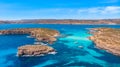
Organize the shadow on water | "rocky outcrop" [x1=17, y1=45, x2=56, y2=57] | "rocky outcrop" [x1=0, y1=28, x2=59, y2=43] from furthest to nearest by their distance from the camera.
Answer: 1. "rocky outcrop" [x1=0, y1=28, x2=59, y2=43]
2. "rocky outcrop" [x1=17, y1=45, x2=56, y2=57]
3. the shadow on water

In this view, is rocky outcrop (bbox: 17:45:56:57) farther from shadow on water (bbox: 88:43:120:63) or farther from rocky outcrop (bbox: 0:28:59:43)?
rocky outcrop (bbox: 0:28:59:43)

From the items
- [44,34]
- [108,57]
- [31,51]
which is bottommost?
[108,57]

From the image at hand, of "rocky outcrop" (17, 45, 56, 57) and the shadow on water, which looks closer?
the shadow on water

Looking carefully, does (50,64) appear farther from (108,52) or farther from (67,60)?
(108,52)

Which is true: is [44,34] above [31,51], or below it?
below

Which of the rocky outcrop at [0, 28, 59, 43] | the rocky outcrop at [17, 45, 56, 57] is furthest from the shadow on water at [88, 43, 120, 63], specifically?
the rocky outcrop at [0, 28, 59, 43]

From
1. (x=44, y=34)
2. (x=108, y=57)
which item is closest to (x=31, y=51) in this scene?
(x=108, y=57)

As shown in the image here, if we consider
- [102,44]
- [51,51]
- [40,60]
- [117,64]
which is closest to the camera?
[117,64]

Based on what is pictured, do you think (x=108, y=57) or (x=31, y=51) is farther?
(x=31, y=51)

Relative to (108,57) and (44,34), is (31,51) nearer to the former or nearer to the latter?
(108,57)

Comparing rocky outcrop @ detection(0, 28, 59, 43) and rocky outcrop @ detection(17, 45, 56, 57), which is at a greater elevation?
rocky outcrop @ detection(17, 45, 56, 57)

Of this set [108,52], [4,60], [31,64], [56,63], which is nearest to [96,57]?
[108,52]
